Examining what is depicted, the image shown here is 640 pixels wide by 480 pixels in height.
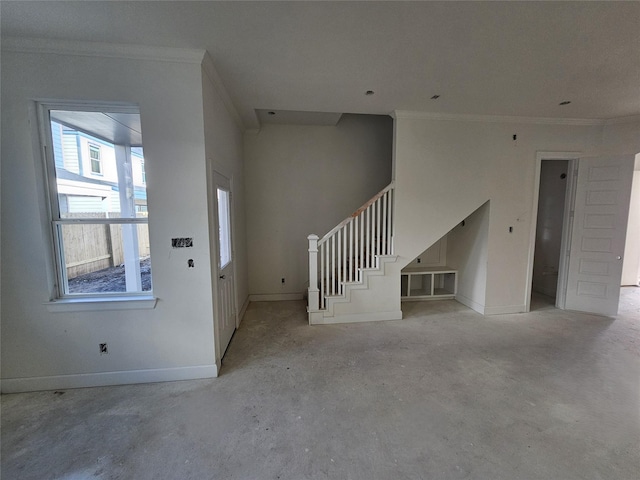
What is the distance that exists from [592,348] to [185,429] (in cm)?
428

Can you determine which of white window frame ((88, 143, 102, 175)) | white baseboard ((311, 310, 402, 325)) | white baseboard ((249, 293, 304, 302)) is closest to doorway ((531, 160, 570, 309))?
white baseboard ((311, 310, 402, 325))

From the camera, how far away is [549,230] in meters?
4.71

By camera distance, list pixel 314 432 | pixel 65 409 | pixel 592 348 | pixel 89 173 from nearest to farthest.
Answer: pixel 314 432 → pixel 65 409 → pixel 89 173 → pixel 592 348

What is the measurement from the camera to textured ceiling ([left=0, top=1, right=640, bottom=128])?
167cm

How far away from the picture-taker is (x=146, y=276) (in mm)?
2350

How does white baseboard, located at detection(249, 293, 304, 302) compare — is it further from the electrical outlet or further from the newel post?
the electrical outlet

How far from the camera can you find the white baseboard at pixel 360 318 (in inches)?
139

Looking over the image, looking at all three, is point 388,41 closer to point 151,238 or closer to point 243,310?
point 151,238

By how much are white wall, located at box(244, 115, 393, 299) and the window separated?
2.15 metres

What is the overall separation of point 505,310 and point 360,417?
3.26 m

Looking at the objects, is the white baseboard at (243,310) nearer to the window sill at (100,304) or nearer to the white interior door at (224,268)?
the white interior door at (224,268)

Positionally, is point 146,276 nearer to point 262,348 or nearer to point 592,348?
point 262,348

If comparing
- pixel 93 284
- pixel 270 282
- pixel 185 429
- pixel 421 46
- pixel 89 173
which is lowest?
pixel 185 429

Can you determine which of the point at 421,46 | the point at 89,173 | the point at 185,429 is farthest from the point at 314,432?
the point at 421,46
